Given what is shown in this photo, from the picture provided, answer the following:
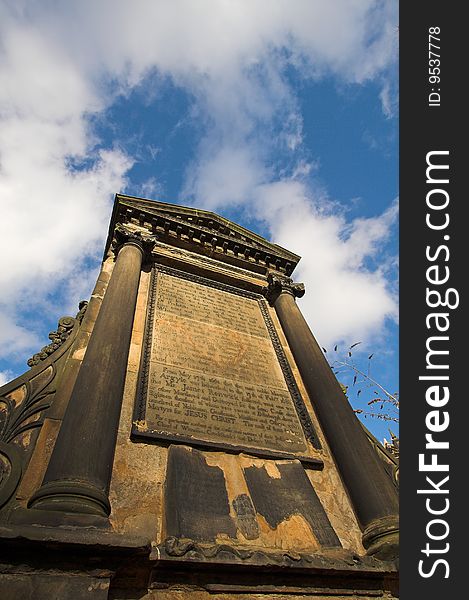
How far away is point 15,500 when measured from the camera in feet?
10.8

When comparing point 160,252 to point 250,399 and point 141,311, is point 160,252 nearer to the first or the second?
point 141,311

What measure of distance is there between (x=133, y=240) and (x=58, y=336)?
8.34 ft

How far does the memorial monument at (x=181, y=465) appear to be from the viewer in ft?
9.34

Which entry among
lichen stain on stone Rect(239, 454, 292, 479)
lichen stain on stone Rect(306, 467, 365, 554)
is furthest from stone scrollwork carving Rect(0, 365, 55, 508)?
lichen stain on stone Rect(306, 467, 365, 554)

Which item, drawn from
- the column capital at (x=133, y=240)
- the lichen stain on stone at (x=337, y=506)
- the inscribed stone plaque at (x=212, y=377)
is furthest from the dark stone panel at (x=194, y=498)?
the column capital at (x=133, y=240)

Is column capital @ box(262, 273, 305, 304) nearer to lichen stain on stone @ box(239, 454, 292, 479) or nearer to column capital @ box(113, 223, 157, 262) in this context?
column capital @ box(113, 223, 157, 262)

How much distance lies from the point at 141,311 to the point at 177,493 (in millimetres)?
3268

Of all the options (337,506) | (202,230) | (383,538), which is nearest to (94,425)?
(337,506)

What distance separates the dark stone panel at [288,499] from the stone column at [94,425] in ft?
5.41

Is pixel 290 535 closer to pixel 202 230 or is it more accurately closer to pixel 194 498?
pixel 194 498

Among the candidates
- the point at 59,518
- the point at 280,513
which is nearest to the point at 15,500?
the point at 59,518

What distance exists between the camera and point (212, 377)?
218 inches

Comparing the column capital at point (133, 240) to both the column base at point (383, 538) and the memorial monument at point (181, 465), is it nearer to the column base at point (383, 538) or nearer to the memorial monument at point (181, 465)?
the memorial monument at point (181, 465)

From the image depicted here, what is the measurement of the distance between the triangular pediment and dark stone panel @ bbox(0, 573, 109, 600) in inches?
274
